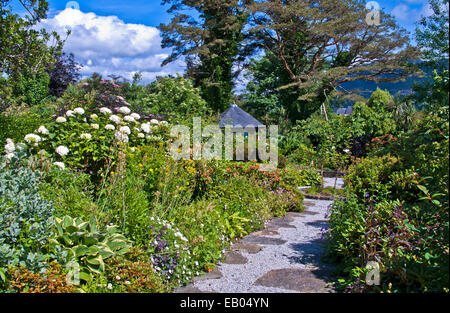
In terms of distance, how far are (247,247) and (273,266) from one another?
2.15 feet

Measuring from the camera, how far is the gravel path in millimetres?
2904

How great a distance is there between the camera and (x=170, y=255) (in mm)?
3078

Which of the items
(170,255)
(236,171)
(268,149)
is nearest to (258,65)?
(268,149)

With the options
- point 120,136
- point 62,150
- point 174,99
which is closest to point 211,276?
point 120,136

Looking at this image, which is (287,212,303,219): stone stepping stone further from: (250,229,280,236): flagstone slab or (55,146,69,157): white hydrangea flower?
(55,146,69,157): white hydrangea flower

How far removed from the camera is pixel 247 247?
13.2ft

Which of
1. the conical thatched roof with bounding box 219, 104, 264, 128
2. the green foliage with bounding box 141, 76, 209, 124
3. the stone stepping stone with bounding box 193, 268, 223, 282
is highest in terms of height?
the green foliage with bounding box 141, 76, 209, 124

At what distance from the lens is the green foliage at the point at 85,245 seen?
102 inches

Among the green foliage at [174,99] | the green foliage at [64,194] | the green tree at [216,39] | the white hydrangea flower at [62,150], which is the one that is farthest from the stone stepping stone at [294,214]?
the green tree at [216,39]

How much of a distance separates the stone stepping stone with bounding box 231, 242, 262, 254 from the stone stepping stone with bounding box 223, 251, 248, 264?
17 cm

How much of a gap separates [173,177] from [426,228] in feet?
9.37
